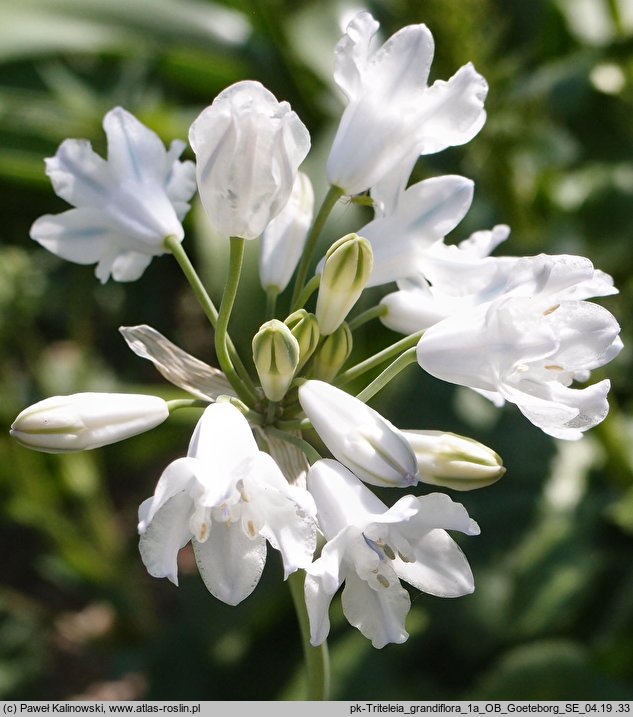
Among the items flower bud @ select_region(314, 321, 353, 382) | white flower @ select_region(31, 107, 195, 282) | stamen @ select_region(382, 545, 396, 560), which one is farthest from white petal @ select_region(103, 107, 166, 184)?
stamen @ select_region(382, 545, 396, 560)

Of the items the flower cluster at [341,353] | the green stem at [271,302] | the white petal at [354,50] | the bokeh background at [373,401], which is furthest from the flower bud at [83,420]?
the bokeh background at [373,401]

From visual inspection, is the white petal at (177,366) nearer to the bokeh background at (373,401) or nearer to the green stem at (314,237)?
the green stem at (314,237)

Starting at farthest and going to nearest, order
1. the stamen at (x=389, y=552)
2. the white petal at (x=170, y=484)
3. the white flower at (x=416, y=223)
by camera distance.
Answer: the white flower at (x=416, y=223)
the stamen at (x=389, y=552)
the white petal at (x=170, y=484)

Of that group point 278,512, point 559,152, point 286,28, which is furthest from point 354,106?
point 286,28

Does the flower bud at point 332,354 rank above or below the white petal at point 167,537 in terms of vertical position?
above

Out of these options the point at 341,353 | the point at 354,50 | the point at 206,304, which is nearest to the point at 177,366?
the point at 206,304

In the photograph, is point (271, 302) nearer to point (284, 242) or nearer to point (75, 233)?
point (284, 242)

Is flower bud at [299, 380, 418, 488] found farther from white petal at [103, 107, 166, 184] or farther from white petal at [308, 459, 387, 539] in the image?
white petal at [103, 107, 166, 184]
